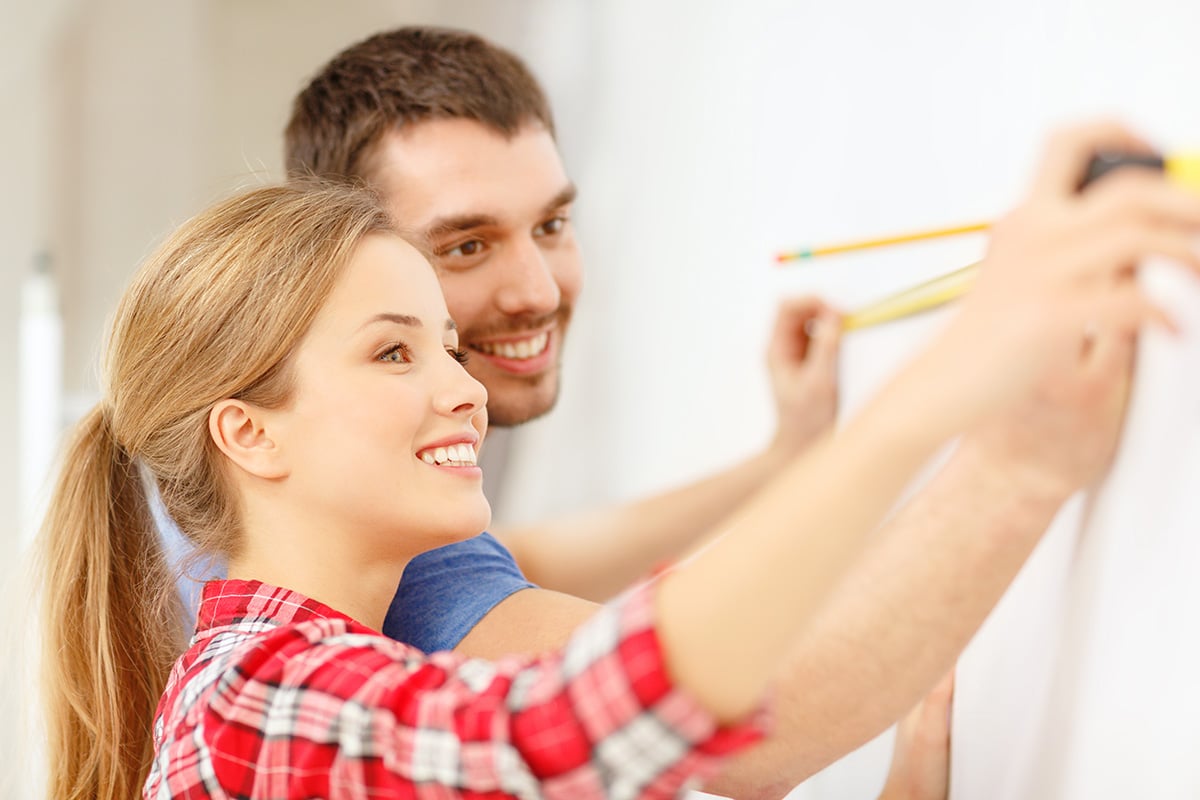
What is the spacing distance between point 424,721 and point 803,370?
69 centimetres

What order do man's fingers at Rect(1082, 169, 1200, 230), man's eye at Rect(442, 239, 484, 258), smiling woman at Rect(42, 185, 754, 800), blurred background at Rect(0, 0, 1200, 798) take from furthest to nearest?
man's eye at Rect(442, 239, 484, 258)
blurred background at Rect(0, 0, 1200, 798)
smiling woman at Rect(42, 185, 754, 800)
man's fingers at Rect(1082, 169, 1200, 230)

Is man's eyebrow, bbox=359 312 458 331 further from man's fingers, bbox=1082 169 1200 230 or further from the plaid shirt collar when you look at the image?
man's fingers, bbox=1082 169 1200 230

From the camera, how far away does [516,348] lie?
4.47ft

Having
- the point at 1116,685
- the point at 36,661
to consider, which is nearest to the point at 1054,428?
the point at 1116,685

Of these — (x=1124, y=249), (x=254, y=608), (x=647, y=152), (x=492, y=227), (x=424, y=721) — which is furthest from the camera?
(x=647, y=152)

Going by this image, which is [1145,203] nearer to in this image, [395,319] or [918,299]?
[918,299]

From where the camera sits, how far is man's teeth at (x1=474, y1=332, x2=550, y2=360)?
135cm

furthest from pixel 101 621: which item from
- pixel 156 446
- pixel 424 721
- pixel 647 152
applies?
pixel 647 152

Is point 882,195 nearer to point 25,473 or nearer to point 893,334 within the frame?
point 893,334

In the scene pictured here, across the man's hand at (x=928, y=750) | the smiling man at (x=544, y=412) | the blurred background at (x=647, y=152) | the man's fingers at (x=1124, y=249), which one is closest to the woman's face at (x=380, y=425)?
the smiling man at (x=544, y=412)

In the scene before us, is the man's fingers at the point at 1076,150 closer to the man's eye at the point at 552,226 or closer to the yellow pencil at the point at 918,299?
the yellow pencil at the point at 918,299

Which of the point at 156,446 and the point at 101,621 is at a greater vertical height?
the point at 156,446

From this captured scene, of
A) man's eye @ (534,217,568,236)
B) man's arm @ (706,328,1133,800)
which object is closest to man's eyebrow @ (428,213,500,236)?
man's eye @ (534,217,568,236)

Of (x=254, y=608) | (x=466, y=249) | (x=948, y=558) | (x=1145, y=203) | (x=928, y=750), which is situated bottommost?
(x=928, y=750)
